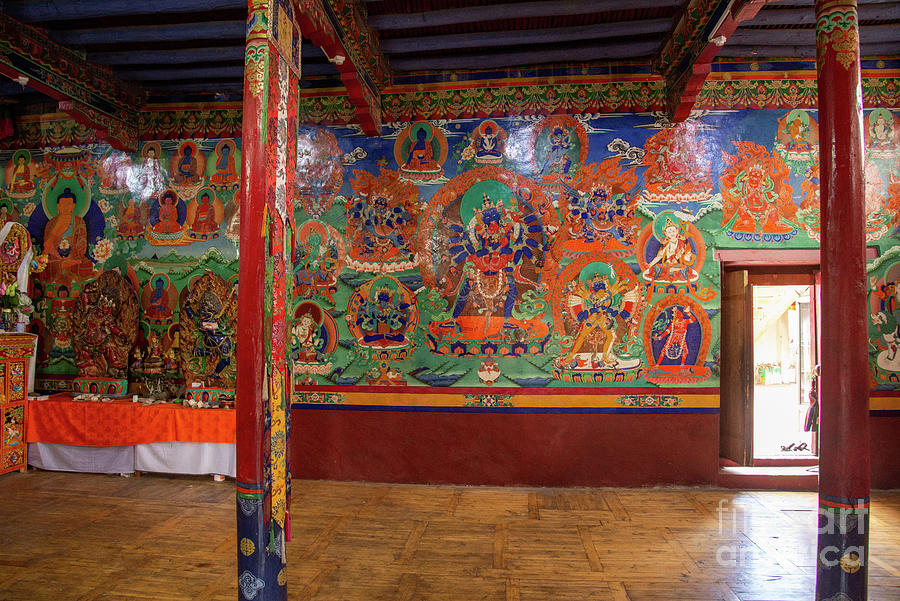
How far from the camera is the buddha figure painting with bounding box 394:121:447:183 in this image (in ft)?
18.9

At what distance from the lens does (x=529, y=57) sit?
5.42 metres

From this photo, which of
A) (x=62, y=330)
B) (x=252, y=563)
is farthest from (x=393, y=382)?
(x=62, y=330)

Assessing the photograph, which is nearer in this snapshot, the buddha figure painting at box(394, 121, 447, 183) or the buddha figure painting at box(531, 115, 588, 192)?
the buddha figure painting at box(531, 115, 588, 192)

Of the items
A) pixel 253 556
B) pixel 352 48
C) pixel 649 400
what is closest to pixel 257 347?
pixel 253 556

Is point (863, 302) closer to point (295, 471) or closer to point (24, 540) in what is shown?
point (295, 471)

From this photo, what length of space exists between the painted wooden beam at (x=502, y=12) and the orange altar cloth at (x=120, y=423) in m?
4.25

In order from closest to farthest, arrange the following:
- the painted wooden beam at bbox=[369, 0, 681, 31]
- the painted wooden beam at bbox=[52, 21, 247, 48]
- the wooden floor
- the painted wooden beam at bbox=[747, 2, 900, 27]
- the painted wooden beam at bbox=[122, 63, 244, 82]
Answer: the wooden floor < the painted wooden beam at bbox=[369, 0, 681, 31] < the painted wooden beam at bbox=[747, 2, 900, 27] < the painted wooden beam at bbox=[52, 21, 247, 48] < the painted wooden beam at bbox=[122, 63, 244, 82]

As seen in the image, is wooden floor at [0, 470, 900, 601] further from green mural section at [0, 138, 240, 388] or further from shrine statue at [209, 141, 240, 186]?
shrine statue at [209, 141, 240, 186]

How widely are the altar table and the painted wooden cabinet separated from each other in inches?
4.2

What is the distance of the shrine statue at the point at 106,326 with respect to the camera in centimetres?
591

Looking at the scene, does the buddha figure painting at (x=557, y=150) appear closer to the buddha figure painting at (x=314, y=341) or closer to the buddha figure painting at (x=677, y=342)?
the buddha figure painting at (x=677, y=342)

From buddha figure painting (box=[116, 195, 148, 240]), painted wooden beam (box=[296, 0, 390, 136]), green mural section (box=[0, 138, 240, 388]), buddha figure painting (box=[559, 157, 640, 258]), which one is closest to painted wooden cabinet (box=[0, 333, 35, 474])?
green mural section (box=[0, 138, 240, 388])

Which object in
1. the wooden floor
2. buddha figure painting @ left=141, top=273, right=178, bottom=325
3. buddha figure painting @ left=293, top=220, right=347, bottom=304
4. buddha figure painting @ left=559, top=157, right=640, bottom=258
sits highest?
buddha figure painting @ left=559, top=157, right=640, bottom=258

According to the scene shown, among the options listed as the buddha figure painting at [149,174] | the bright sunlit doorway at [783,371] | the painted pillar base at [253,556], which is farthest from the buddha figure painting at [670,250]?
the buddha figure painting at [149,174]
